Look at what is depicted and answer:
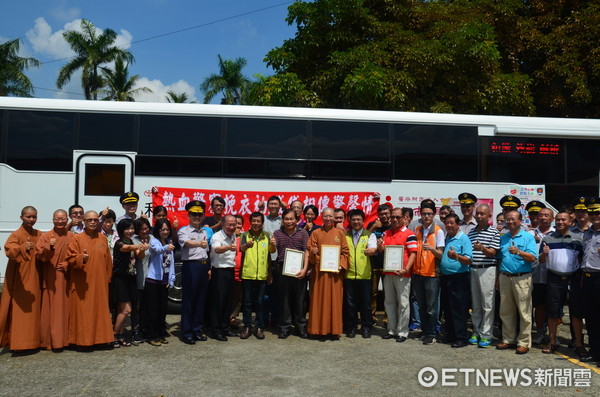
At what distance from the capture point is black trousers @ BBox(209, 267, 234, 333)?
655cm

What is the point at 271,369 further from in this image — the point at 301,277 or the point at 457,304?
the point at 457,304

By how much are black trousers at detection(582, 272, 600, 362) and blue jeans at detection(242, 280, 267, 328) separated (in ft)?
13.0

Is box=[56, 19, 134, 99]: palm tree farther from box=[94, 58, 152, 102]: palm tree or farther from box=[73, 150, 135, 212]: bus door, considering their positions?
box=[73, 150, 135, 212]: bus door

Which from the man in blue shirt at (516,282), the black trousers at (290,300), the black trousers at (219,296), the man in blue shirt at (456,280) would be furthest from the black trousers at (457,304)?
the black trousers at (219,296)

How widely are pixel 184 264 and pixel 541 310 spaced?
15.8 feet

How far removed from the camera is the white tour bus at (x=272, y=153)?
8.07 meters

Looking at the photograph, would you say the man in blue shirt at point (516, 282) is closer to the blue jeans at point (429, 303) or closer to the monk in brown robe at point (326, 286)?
the blue jeans at point (429, 303)

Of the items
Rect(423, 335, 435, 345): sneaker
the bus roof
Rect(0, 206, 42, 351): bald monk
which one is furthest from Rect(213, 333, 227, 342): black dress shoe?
the bus roof

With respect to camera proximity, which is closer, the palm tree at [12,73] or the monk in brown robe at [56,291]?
the monk in brown robe at [56,291]

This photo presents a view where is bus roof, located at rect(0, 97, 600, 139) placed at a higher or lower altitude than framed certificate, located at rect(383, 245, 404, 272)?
higher

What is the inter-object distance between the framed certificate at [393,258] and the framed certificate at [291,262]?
1177 millimetres

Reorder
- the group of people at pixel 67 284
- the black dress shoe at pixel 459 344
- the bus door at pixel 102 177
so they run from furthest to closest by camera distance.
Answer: the bus door at pixel 102 177 < the black dress shoe at pixel 459 344 < the group of people at pixel 67 284

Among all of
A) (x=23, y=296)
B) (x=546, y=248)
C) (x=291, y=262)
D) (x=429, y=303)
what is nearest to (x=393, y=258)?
(x=429, y=303)

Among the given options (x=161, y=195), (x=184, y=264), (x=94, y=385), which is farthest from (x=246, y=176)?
(x=94, y=385)
